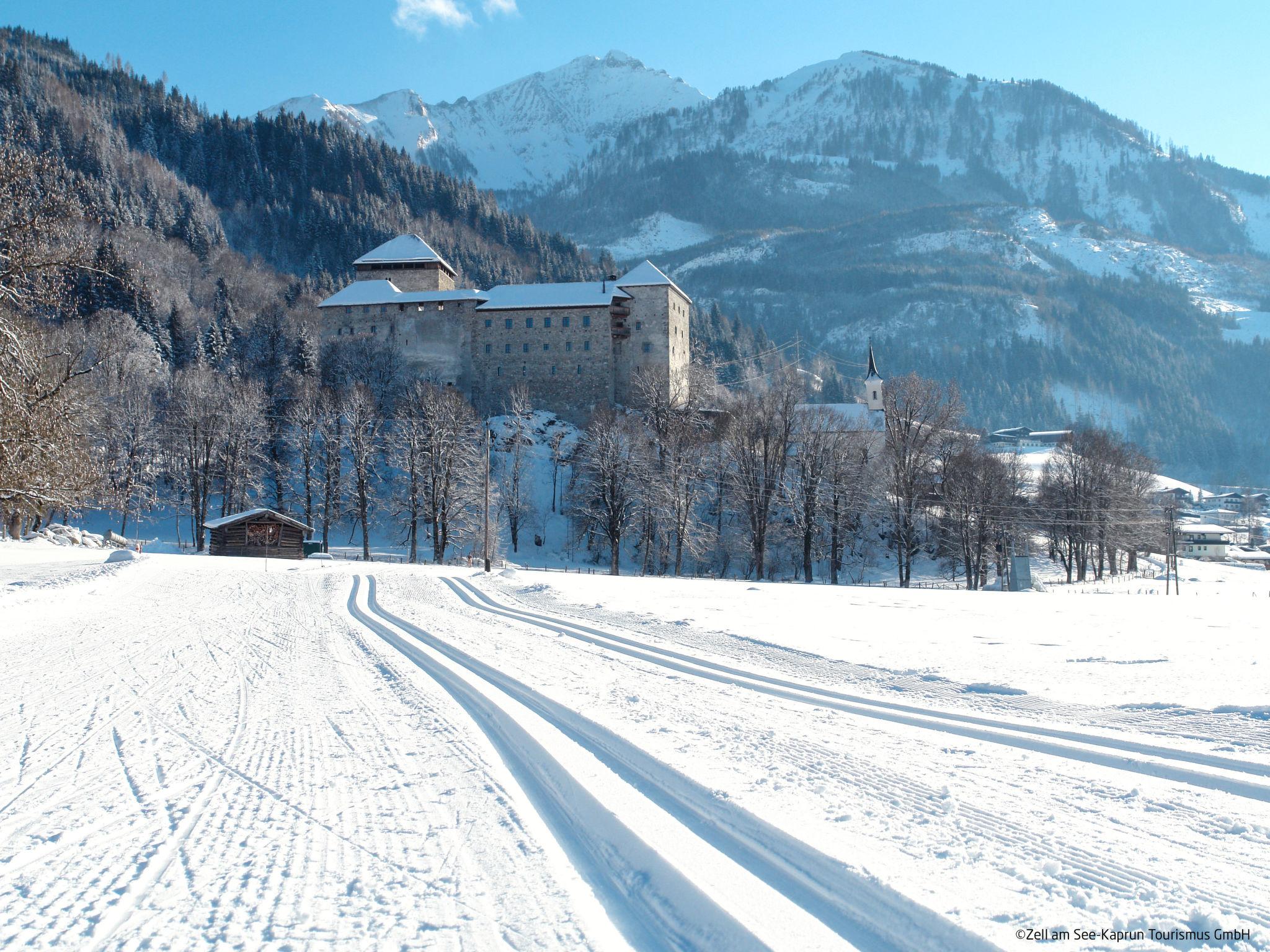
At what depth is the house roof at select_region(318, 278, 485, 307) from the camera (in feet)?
249

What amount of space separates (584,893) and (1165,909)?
2.69 m

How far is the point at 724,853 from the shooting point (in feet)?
14.0

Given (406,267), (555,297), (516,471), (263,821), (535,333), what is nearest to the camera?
(263,821)

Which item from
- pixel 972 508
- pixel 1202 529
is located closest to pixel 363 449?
pixel 972 508

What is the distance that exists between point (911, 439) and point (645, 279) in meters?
38.1

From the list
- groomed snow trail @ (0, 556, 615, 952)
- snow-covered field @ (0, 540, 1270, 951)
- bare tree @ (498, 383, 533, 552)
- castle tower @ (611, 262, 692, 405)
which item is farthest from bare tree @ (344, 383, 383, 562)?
groomed snow trail @ (0, 556, 615, 952)

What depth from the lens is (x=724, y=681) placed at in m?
9.34

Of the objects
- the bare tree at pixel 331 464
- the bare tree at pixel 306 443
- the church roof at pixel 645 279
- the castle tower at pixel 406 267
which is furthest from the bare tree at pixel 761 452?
the castle tower at pixel 406 267

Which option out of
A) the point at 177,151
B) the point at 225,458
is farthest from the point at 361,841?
the point at 177,151

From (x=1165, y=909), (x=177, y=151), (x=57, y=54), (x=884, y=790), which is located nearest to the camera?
(x=1165, y=909)

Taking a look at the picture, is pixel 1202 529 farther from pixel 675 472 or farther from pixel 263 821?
pixel 263 821

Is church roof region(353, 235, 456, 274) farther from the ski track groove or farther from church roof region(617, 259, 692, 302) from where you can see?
the ski track groove

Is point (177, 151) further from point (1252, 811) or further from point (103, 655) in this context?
point (1252, 811)

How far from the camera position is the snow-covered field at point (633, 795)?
361 cm
